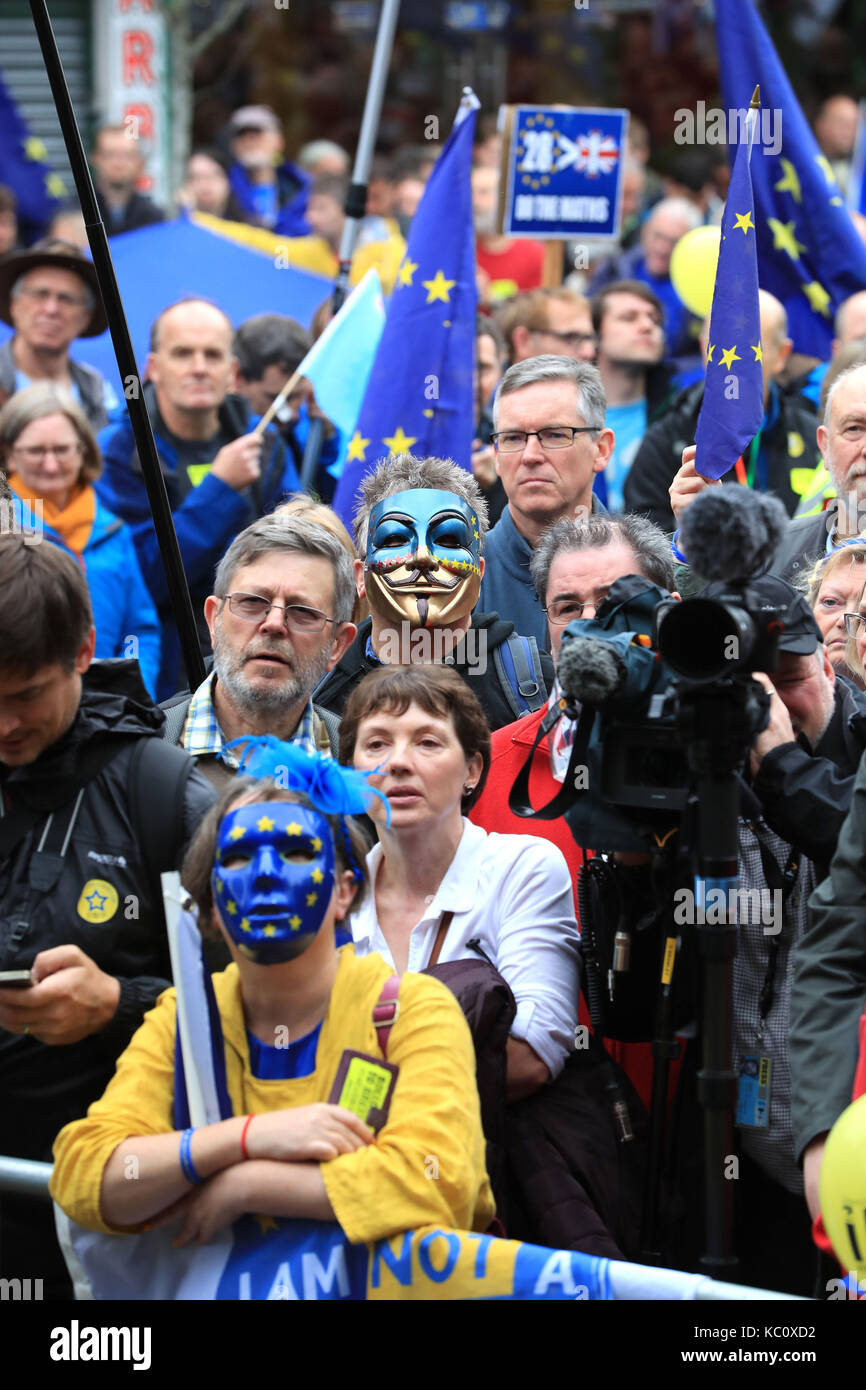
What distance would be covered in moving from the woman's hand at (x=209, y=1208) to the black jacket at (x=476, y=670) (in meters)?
1.73

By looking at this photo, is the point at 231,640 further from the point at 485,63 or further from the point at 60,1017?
the point at 485,63

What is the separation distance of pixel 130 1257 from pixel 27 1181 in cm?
24

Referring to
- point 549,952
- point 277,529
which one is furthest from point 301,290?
point 549,952

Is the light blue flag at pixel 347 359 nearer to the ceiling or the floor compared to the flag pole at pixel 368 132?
nearer to the floor

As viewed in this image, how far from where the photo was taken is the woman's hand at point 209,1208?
333 cm

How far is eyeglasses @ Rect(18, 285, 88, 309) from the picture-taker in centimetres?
793

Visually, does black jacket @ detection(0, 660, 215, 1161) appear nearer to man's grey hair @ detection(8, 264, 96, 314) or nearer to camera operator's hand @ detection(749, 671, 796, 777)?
camera operator's hand @ detection(749, 671, 796, 777)

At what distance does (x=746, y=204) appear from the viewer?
4.87 m

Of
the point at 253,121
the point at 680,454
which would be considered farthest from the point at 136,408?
the point at 253,121

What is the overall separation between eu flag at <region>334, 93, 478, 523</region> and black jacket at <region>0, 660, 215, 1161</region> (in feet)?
8.57

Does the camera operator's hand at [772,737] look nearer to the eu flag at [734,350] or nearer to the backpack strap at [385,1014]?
the backpack strap at [385,1014]

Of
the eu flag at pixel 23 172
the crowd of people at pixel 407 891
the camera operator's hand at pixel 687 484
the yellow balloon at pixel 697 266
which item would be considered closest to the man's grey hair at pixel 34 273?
the yellow balloon at pixel 697 266

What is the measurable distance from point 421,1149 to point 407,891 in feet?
2.86

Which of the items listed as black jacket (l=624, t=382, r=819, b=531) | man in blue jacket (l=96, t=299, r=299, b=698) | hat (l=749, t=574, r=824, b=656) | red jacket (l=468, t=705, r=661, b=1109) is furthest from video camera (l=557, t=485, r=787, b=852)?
black jacket (l=624, t=382, r=819, b=531)
